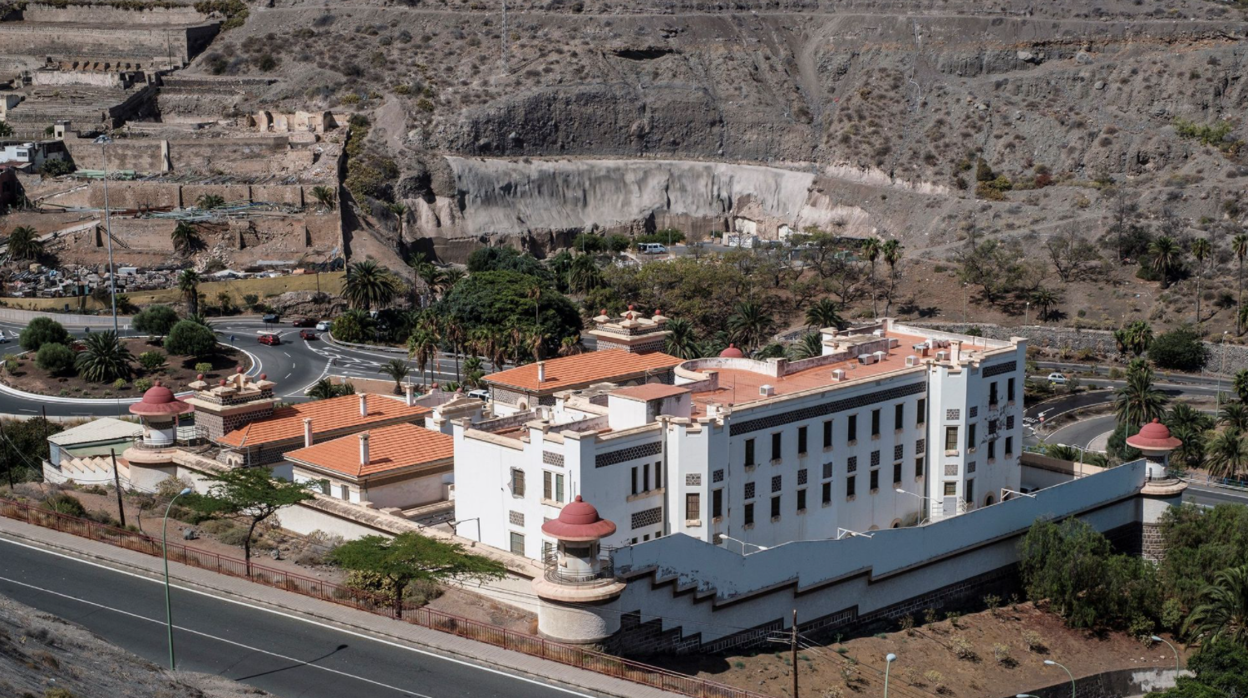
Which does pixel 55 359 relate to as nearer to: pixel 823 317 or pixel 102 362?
pixel 102 362

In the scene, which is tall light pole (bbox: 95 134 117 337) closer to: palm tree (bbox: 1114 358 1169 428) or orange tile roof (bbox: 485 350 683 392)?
orange tile roof (bbox: 485 350 683 392)

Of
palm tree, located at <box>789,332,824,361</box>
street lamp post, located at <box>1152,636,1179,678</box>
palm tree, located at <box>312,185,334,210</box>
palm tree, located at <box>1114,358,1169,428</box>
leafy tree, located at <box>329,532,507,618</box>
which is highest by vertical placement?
palm tree, located at <box>312,185,334,210</box>

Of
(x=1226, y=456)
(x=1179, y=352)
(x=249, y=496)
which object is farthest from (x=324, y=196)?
(x=249, y=496)

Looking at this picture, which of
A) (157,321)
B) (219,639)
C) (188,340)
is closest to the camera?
(219,639)

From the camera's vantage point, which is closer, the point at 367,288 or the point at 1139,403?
the point at 1139,403

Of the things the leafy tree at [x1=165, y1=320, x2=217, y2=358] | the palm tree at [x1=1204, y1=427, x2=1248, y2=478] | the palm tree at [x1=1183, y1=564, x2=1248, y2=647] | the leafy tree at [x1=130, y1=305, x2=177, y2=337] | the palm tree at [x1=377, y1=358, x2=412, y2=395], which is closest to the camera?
the palm tree at [x1=1183, y1=564, x2=1248, y2=647]

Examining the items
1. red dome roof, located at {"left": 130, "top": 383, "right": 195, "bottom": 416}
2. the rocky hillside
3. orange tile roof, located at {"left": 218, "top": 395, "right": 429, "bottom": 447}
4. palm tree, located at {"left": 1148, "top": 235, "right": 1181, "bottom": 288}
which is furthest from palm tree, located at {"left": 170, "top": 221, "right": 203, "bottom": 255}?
palm tree, located at {"left": 1148, "top": 235, "right": 1181, "bottom": 288}

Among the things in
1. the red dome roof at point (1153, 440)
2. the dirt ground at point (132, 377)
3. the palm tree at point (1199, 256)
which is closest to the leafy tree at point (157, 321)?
the dirt ground at point (132, 377)
